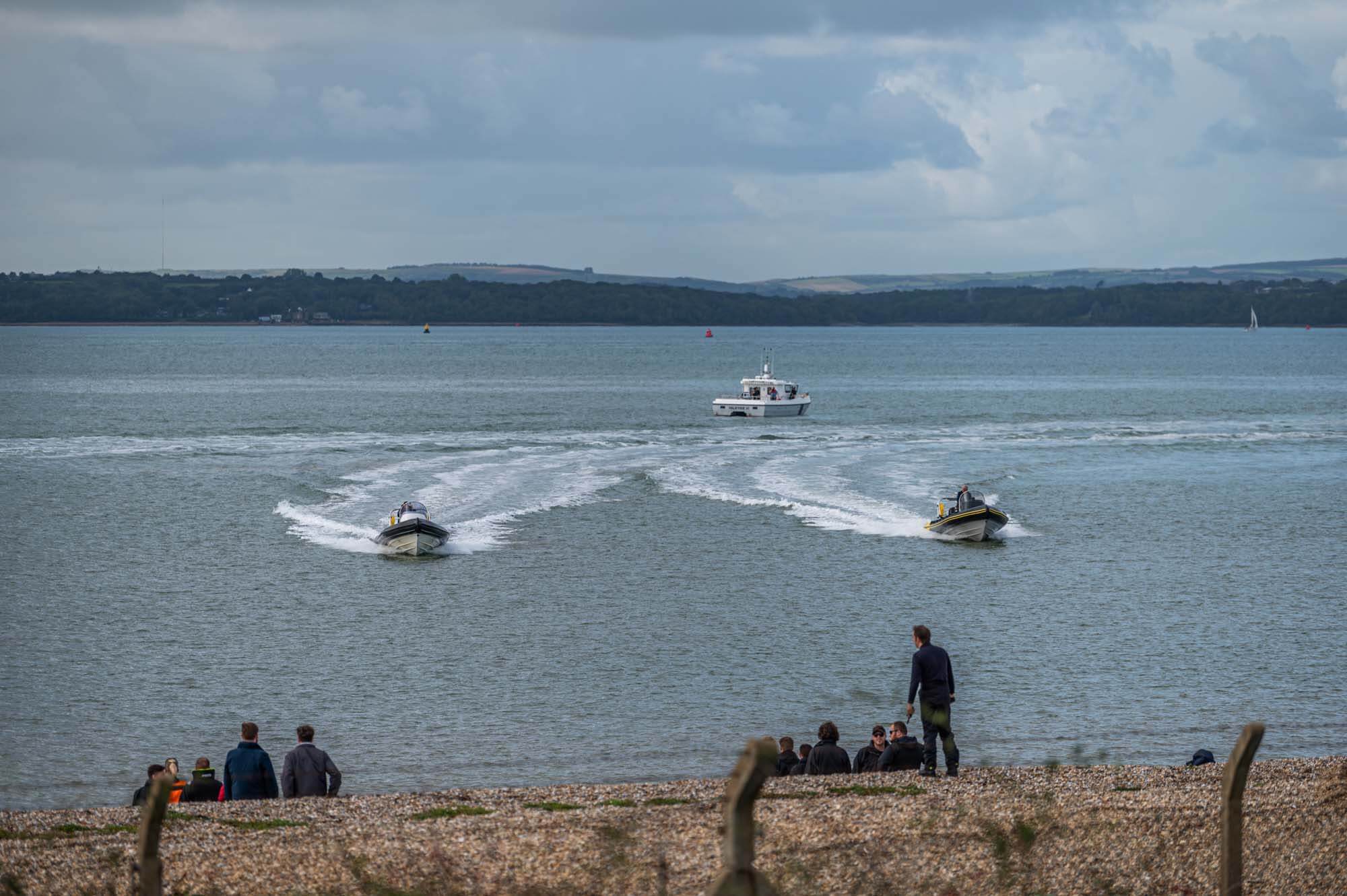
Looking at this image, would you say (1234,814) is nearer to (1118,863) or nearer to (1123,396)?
(1118,863)

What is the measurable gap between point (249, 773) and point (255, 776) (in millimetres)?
79

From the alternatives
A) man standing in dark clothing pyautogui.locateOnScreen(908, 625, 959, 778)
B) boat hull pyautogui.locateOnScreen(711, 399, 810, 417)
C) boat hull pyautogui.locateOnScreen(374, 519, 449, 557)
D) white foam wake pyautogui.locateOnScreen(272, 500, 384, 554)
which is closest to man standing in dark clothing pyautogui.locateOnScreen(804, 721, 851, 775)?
man standing in dark clothing pyautogui.locateOnScreen(908, 625, 959, 778)

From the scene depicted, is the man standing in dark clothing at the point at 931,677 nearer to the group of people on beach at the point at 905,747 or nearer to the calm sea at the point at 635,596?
the group of people on beach at the point at 905,747

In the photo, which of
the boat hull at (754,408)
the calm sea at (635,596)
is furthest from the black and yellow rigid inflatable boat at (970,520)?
the boat hull at (754,408)

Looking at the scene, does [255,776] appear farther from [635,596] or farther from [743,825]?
[635,596]

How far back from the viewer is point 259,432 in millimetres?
80562

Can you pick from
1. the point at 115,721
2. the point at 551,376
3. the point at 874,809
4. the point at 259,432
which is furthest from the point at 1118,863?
the point at 551,376

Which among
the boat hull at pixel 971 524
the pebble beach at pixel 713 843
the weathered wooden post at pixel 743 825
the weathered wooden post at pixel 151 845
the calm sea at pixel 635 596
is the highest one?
the weathered wooden post at pixel 743 825

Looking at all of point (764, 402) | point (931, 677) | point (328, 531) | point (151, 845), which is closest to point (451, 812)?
point (931, 677)

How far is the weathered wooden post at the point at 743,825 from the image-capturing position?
17.8 ft

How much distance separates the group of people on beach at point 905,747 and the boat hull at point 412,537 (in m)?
23.2

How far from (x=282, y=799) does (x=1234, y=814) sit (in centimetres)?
1158

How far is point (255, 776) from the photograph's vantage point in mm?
16938

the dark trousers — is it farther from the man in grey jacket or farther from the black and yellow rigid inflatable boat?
the black and yellow rigid inflatable boat
